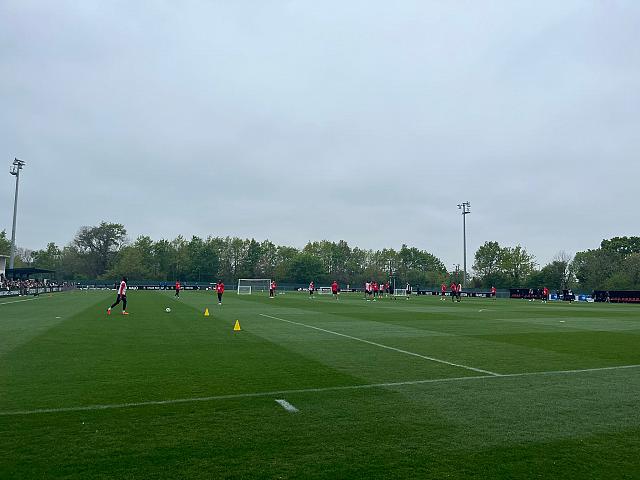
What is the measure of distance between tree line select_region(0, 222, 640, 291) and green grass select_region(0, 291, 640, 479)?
354 ft

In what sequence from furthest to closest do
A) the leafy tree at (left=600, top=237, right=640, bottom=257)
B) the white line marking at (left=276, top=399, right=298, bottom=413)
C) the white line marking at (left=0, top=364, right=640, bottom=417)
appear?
1. the leafy tree at (left=600, top=237, right=640, bottom=257)
2. the white line marking at (left=276, top=399, right=298, bottom=413)
3. the white line marking at (left=0, top=364, right=640, bottom=417)

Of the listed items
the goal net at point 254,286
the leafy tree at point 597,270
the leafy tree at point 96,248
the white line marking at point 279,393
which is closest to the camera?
the white line marking at point 279,393

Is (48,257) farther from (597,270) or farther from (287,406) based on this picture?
(287,406)

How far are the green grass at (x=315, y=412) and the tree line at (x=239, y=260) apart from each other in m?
108

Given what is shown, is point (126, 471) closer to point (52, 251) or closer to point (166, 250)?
point (166, 250)

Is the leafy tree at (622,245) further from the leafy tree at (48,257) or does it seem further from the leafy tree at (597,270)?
the leafy tree at (48,257)

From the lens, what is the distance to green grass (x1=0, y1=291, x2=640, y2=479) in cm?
477

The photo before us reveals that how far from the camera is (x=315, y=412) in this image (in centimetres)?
664

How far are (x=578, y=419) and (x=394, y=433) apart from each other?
2.55 m

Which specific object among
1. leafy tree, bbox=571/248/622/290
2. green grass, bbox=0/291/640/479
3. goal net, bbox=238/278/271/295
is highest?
leafy tree, bbox=571/248/622/290

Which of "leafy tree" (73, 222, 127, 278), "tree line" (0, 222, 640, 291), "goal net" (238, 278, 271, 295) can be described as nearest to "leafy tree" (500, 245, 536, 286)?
"tree line" (0, 222, 640, 291)

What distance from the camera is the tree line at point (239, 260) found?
122375 mm

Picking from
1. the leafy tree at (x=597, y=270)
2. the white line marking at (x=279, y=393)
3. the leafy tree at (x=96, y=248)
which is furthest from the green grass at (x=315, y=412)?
the leafy tree at (x=96, y=248)

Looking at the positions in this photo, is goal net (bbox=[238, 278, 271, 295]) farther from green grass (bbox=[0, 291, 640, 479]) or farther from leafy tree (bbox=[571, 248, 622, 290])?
green grass (bbox=[0, 291, 640, 479])
